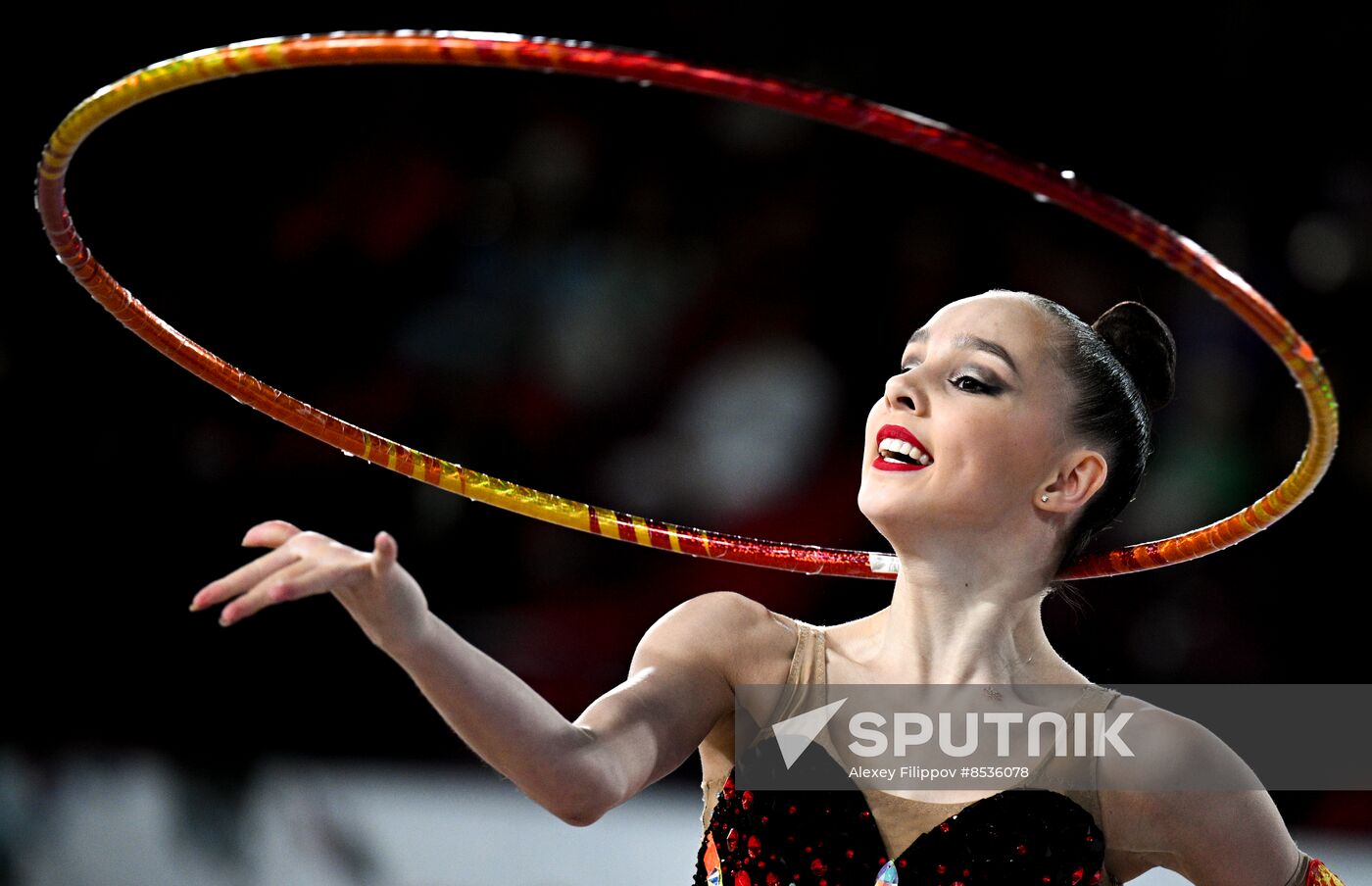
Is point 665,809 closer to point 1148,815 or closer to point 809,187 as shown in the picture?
point 1148,815

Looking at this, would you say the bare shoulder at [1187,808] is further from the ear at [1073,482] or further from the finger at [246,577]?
the finger at [246,577]

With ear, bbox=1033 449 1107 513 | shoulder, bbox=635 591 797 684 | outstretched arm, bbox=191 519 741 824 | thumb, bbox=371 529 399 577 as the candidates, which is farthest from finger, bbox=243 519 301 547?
ear, bbox=1033 449 1107 513

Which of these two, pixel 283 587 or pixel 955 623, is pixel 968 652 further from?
pixel 283 587

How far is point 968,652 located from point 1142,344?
501 mm

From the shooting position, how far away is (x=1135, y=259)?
13.3 feet

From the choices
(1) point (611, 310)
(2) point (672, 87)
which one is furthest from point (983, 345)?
(1) point (611, 310)

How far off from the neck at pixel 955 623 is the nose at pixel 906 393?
0.20 metres

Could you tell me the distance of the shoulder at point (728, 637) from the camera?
6.13 ft

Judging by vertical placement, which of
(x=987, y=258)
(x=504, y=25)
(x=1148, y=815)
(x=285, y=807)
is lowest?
(x=285, y=807)

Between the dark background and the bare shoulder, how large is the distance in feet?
5.34

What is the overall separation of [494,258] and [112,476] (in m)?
1.20

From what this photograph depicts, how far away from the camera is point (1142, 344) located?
6.68ft

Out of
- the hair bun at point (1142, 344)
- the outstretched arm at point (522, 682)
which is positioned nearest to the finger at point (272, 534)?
the outstretched arm at point (522, 682)

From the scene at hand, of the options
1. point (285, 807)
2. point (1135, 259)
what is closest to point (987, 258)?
point (1135, 259)
